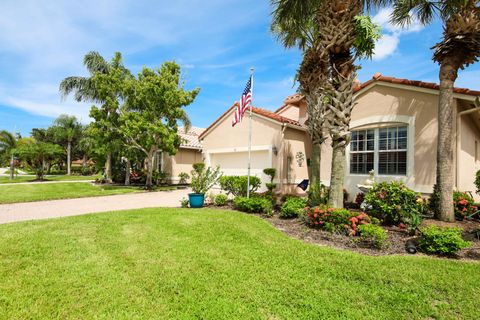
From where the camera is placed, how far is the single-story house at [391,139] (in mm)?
9562

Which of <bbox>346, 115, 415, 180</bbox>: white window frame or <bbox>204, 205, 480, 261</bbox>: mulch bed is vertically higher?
<bbox>346, 115, 415, 180</bbox>: white window frame

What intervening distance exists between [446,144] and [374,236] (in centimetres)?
490

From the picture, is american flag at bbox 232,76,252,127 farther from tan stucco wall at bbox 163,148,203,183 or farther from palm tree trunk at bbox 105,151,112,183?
palm tree trunk at bbox 105,151,112,183

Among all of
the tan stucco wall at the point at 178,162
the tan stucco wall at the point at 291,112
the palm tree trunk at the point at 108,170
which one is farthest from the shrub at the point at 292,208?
the palm tree trunk at the point at 108,170

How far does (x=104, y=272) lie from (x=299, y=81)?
→ 963 cm

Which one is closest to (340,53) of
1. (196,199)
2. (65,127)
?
(196,199)

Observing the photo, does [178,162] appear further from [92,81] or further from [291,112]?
[291,112]

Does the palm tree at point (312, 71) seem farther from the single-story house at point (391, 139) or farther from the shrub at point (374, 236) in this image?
the shrub at point (374, 236)

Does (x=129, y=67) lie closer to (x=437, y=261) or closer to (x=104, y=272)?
(x=104, y=272)

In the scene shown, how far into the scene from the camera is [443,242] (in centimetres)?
508

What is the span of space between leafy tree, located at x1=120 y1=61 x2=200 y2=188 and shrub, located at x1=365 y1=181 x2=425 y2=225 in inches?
506

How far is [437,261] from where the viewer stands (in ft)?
15.7

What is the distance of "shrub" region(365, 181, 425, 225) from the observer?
700 centimetres

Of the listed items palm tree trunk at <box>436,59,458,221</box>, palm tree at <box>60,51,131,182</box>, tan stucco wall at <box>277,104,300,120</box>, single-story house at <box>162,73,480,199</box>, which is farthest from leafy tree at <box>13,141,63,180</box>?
palm tree trunk at <box>436,59,458,221</box>
